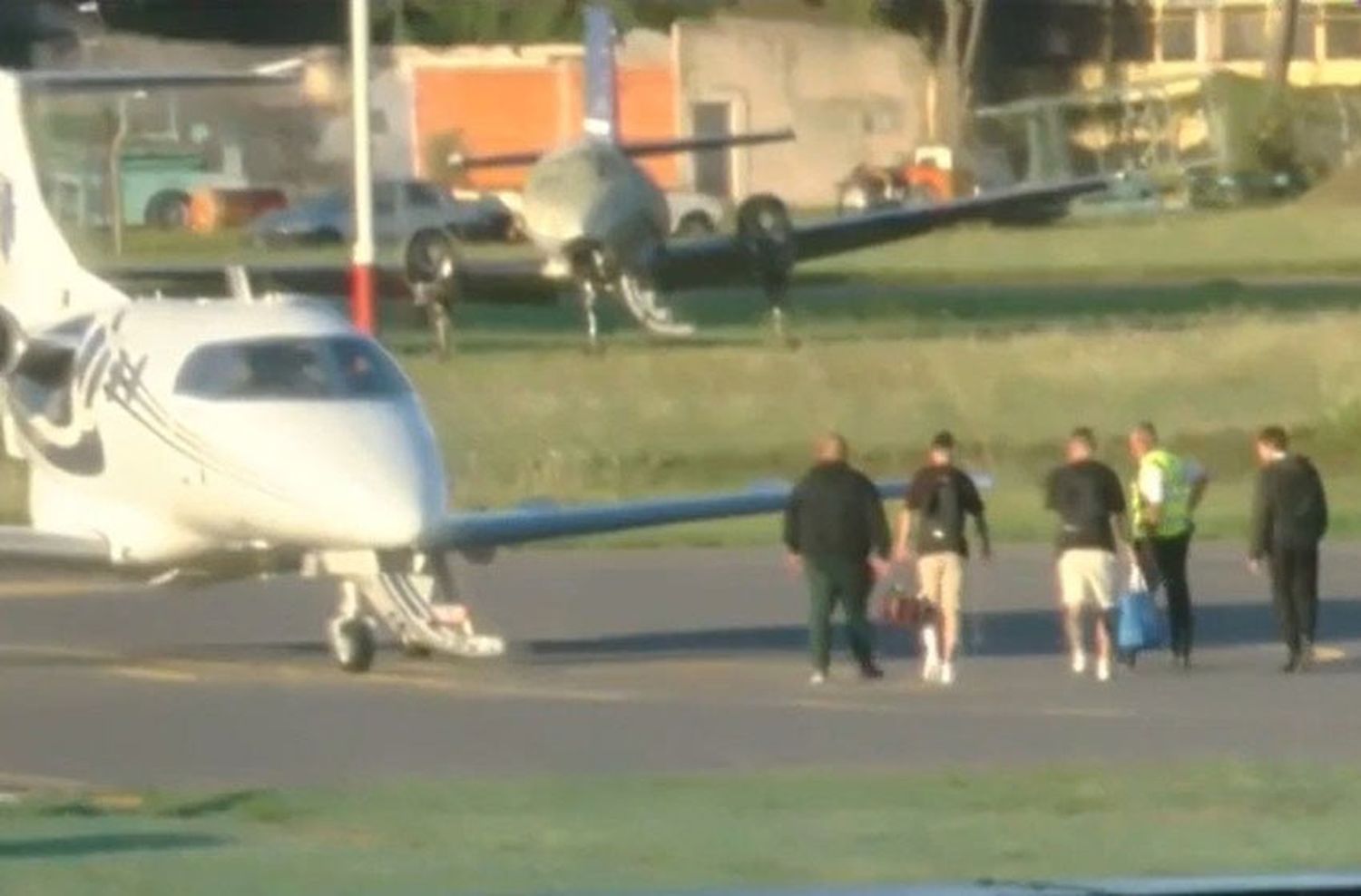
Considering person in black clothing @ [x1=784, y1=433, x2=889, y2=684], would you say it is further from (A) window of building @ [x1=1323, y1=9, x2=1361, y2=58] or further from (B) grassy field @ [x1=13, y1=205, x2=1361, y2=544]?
(A) window of building @ [x1=1323, y1=9, x2=1361, y2=58]

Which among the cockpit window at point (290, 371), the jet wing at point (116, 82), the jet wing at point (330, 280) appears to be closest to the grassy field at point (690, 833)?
the cockpit window at point (290, 371)

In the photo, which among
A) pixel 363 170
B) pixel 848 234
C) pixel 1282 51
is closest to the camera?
pixel 363 170

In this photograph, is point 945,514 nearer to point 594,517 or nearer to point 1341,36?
point 594,517

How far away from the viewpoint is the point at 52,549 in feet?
83.2

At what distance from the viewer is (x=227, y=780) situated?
19.4 m

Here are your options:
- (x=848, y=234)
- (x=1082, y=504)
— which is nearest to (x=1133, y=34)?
(x=848, y=234)

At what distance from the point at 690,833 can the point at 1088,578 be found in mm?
8576

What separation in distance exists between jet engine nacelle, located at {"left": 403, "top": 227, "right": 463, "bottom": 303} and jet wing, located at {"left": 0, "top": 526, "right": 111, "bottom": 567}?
22.0 metres

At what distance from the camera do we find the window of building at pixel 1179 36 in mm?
103812

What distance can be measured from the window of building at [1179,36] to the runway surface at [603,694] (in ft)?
239

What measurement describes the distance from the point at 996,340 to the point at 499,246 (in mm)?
31905

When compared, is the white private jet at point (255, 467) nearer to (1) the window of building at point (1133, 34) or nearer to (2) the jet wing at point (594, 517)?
(2) the jet wing at point (594, 517)

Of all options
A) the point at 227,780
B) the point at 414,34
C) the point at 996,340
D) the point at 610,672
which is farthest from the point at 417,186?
the point at 227,780

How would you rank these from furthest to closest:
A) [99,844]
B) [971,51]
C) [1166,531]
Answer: [971,51] → [1166,531] → [99,844]
